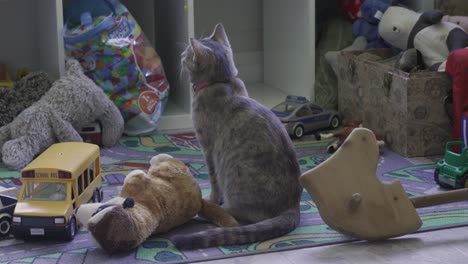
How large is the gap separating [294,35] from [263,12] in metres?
0.38

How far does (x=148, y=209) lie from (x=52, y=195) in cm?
25

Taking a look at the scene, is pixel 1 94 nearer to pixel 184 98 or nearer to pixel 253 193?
pixel 184 98

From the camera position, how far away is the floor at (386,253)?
1.86m

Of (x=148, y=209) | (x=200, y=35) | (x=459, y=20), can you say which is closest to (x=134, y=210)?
(x=148, y=209)

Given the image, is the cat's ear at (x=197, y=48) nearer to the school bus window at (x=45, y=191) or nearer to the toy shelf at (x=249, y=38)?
the school bus window at (x=45, y=191)

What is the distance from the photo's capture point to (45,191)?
2.04 metres

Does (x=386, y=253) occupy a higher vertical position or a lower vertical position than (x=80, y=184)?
lower

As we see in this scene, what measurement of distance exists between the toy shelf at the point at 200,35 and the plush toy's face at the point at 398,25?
0.57ft

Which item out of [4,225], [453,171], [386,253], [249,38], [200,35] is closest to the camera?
[386,253]

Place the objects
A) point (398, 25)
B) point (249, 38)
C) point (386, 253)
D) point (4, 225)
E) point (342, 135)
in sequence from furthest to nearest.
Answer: point (249, 38) → point (398, 25) → point (342, 135) → point (4, 225) → point (386, 253)

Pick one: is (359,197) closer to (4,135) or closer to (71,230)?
(71,230)

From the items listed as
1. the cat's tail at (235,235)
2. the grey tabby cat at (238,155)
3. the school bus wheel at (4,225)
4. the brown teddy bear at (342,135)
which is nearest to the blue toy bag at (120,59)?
the brown teddy bear at (342,135)

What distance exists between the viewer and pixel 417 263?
185 centimetres

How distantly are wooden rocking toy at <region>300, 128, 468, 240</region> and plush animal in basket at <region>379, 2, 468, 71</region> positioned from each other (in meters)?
0.81
